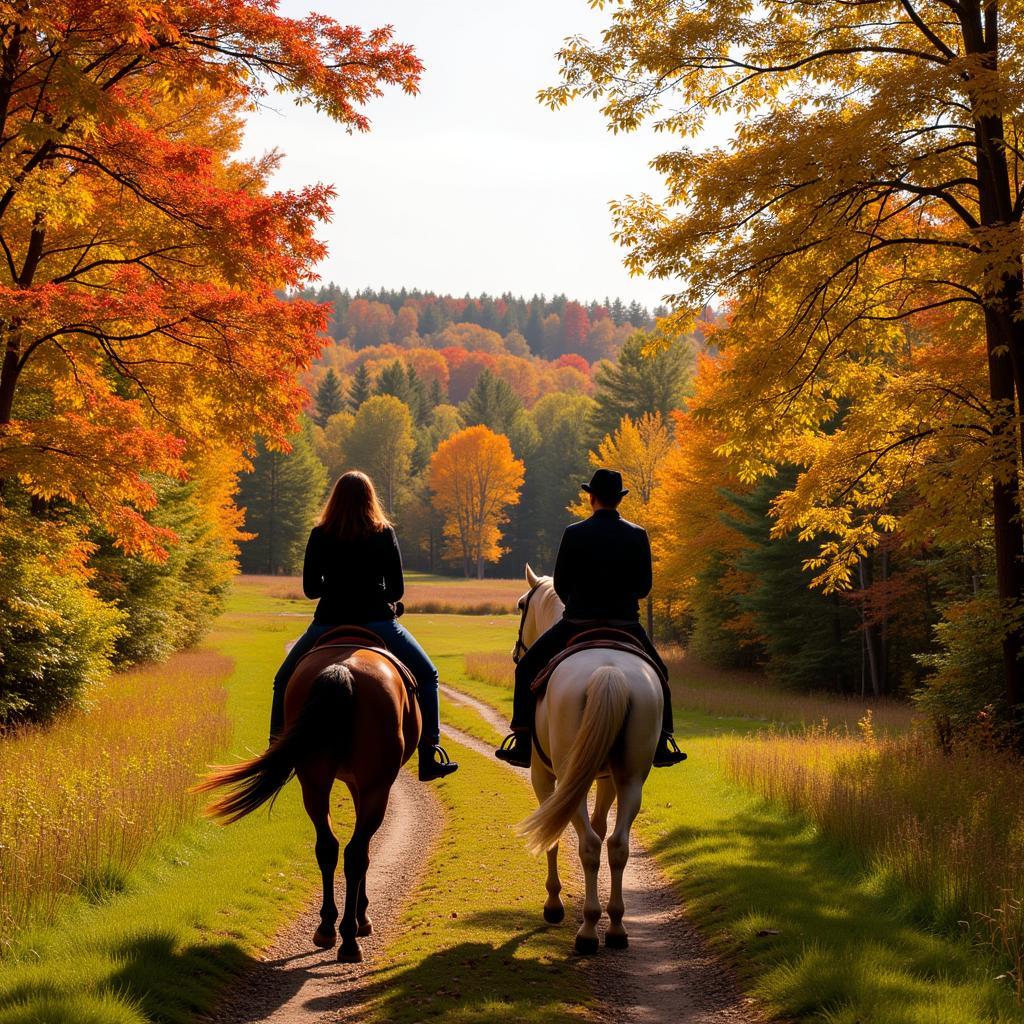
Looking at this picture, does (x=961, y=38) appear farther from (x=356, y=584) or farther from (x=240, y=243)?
(x=356, y=584)

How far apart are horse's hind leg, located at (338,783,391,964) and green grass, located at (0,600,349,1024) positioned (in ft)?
2.33

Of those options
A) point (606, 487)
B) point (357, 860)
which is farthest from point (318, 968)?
point (606, 487)

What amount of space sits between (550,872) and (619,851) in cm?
107

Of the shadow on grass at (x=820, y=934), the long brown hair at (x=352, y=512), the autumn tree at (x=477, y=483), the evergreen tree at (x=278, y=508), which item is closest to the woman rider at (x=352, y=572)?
the long brown hair at (x=352, y=512)

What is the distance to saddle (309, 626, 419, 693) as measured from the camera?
752 cm

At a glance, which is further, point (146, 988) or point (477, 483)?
point (477, 483)

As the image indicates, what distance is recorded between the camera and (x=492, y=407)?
10981cm

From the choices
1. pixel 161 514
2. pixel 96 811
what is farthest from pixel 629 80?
pixel 161 514

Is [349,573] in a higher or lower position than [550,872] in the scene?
higher

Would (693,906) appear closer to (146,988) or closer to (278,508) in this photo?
(146,988)

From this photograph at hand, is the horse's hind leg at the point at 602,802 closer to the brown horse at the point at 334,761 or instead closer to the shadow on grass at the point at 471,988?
the shadow on grass at the point at 471,988

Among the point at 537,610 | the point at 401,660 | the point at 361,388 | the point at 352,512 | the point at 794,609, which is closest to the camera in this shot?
the point at 352,512

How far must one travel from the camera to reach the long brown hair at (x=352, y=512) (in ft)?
25.4

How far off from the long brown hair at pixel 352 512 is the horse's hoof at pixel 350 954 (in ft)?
9.56
